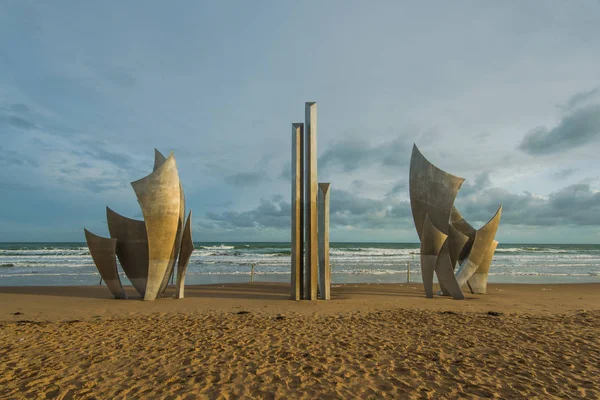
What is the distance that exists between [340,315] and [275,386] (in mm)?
4227

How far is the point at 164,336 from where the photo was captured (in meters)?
6.23

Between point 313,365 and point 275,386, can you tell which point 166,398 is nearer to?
point 275,386

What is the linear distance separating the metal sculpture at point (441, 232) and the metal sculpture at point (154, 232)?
6.67m

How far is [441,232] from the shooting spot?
34.1ft

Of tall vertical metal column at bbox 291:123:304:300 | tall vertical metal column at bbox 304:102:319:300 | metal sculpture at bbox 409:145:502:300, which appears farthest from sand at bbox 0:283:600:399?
metal sculpture at bbox 409:145:502:300

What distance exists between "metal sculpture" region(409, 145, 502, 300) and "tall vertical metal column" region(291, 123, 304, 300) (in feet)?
11.0

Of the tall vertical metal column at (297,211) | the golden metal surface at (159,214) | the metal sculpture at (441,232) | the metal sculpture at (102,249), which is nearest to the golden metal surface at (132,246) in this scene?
the metal sculpture at (102,249)

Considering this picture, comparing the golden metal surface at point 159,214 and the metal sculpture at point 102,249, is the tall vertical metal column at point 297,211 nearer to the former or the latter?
the golden metal surface at point 159,214

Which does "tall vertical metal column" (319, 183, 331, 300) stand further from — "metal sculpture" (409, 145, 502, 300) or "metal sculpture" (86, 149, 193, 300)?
"metal sculpture" (86, 149, 193, 300)

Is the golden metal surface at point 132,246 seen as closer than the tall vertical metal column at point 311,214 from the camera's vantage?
No

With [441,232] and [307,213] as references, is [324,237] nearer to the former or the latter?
[307,213]

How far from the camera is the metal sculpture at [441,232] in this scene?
1040cm

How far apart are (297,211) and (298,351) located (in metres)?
5.43

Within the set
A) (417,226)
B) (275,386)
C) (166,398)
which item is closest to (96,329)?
(166,398)
